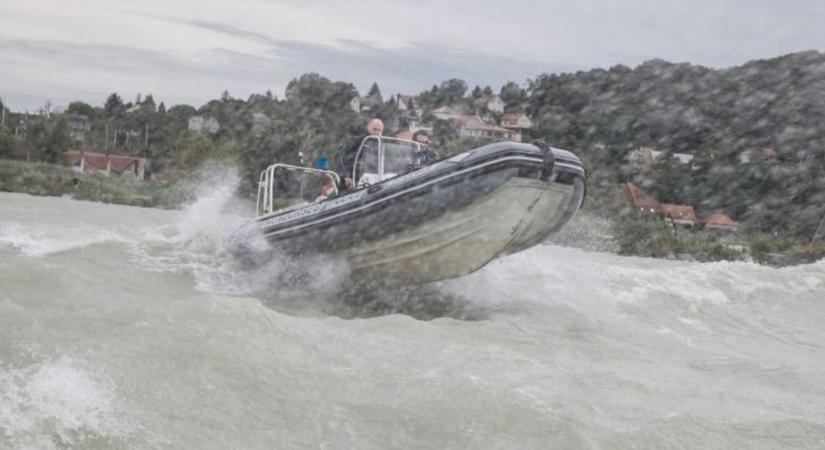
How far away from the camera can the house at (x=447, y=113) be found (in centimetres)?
7982

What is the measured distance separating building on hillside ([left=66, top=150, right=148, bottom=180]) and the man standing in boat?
45834 millimetres

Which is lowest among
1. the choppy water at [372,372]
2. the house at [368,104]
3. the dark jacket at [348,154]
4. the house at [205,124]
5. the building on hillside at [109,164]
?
the building on hillside at [109,164]

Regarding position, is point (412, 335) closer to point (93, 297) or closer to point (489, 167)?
point (93, 297)

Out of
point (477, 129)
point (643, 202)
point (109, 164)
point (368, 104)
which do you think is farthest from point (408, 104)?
point (643, 202)

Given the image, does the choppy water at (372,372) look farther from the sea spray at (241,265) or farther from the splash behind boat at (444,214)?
the splash behind boat at (444,214)

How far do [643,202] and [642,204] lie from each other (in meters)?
0.63

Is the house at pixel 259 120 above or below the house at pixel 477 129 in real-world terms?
below

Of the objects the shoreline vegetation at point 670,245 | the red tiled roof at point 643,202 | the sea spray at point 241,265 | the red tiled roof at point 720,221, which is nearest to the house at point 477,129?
the red tiled roof at point 643,202

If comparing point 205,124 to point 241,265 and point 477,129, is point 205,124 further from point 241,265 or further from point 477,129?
point 241,265

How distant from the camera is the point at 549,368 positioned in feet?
15.0

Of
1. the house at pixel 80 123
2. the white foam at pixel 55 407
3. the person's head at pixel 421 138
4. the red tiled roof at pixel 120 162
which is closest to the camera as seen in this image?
the white foam at pixel 55 407

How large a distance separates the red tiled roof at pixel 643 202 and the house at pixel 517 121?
106ft

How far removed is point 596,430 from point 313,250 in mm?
4653

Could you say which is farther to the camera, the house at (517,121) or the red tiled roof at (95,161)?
the house at (517,121)
